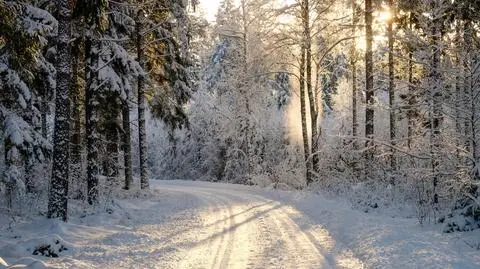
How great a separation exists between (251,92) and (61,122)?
23566 mm

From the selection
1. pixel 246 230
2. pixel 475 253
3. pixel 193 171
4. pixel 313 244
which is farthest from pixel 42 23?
pixel 193 171

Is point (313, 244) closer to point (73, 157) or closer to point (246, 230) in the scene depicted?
point (246, 230)

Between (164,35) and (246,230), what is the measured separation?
14.0 metres

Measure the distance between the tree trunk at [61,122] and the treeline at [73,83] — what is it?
0.08ft

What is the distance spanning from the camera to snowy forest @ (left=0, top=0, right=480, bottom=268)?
12055mm

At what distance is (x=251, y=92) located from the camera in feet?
114

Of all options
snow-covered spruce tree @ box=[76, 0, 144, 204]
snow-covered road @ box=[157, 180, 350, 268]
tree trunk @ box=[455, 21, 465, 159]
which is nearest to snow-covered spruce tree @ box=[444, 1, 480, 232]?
tree trunk @ box=[455, 21, 465, 159]

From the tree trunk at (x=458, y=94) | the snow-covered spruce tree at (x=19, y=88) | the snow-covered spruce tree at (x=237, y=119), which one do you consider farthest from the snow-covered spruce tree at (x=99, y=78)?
the tree trunk at (x=458, y=94)

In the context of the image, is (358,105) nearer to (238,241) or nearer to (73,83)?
(73,83)

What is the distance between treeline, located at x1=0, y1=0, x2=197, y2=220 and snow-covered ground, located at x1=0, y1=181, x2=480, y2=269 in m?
1.78

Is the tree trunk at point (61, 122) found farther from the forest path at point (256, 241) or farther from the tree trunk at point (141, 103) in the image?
the tree trunk at point (141, 103)

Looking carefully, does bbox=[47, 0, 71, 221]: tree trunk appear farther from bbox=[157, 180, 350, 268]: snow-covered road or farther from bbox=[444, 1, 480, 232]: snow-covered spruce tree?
bbox=[444, 1, 480, 232]: snow-covered spruce tree

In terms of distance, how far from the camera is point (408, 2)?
59.0ft

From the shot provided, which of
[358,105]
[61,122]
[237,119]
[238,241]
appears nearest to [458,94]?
[238,241]
